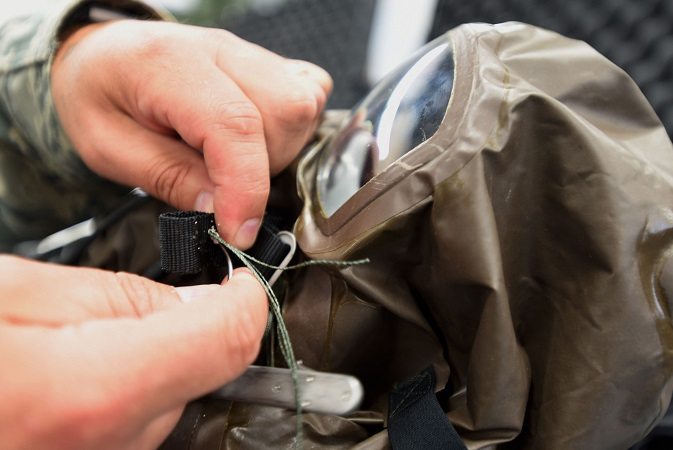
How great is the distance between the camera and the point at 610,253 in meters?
0.32

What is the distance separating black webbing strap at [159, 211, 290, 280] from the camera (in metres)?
0.36

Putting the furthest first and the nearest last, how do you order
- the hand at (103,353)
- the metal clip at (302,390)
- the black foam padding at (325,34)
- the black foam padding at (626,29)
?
the black foam padding at (325,34)
the black foam padding at (626,29)
the metal clip at (302,390)
the hand at (103,353)

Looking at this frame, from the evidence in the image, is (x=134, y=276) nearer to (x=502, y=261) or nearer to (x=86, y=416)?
(x=86, y=416)

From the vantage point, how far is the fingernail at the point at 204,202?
0.41 meters

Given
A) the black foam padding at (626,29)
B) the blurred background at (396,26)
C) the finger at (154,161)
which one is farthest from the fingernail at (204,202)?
the black foam padding at (626,29)

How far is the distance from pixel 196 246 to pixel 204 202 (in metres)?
0.05

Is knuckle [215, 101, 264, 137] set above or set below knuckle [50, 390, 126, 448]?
above

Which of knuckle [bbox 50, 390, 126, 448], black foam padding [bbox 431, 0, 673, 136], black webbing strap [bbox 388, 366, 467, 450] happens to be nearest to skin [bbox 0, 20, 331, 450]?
knuckle [bbox 50, 390, 126, 448]

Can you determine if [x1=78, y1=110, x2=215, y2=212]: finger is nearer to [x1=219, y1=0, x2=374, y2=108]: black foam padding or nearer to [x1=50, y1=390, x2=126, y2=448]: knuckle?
[x1=50, y1=390, x2=126, y2=448]: knuckle

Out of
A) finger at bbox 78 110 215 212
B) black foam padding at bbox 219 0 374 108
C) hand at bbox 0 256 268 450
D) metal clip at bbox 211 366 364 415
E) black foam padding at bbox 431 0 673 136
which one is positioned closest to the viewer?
hand at bbox 0 256 268 450

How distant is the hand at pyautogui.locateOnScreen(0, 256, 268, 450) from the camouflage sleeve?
308 millimetres

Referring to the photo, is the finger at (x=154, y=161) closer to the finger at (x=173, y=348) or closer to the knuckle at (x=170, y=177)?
the knuckle at (x=170, y=177)

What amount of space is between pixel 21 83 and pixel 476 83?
17.6 inches

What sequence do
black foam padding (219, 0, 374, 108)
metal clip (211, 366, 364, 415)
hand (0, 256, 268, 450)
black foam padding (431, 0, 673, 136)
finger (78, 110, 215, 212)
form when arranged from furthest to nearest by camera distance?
black foam padding (219, 0, 374, 108) < black foam padding (431, 0, 673, 136) < finger (78, 110, 215, 212) < metal clip (211, 366, 364, 415) < hand (0, 256, 268, 450)
